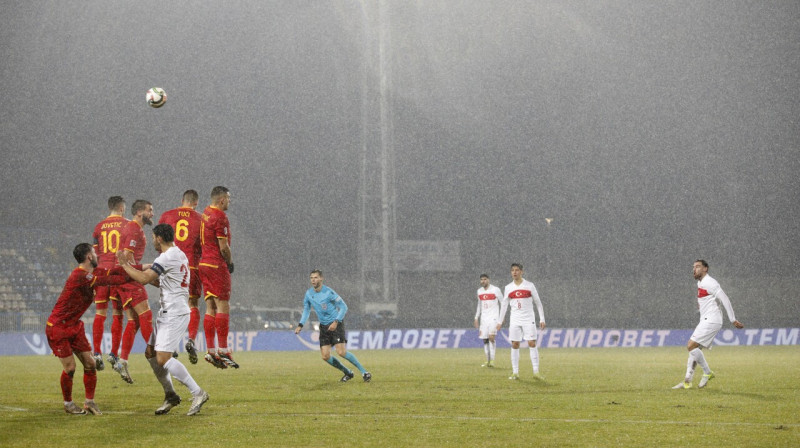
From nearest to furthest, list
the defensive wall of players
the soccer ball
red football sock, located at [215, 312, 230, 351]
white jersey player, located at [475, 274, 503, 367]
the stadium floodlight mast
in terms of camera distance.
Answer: red football sock, located at [215, 312, 230, 351]
the soccer ball
white jersey player, located at [475, 274, 503, 367]
the defensive wall of players
the stadium floodlight mast

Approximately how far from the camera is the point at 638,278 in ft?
190

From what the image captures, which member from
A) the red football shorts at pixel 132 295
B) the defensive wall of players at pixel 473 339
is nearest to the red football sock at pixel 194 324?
the red football shorts at pixel 132 295

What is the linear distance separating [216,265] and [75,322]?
8.46 feet

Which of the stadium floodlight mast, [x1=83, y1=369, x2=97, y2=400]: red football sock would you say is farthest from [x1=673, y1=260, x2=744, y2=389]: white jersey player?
the stadium floodlight mast

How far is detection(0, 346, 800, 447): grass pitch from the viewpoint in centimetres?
872

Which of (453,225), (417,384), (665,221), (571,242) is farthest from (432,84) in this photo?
(417,384)

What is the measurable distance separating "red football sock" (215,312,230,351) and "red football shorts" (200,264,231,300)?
0.31 m

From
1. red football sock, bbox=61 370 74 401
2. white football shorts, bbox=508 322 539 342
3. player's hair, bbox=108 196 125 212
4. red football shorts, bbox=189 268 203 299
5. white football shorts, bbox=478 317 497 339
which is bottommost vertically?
white football shorts, bbox=478 317 497 339

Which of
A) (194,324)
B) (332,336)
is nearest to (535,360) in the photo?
(332,336)

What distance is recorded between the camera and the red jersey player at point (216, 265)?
41.4ft

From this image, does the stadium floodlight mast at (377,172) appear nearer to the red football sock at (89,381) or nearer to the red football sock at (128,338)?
the red football sock at (128,338)

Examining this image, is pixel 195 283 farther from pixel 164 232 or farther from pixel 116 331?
pixel 164 232

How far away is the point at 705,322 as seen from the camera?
1597 cm

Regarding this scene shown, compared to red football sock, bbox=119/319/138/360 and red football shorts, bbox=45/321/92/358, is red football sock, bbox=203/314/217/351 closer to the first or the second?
red football sock, bbox=119/319/138/360
